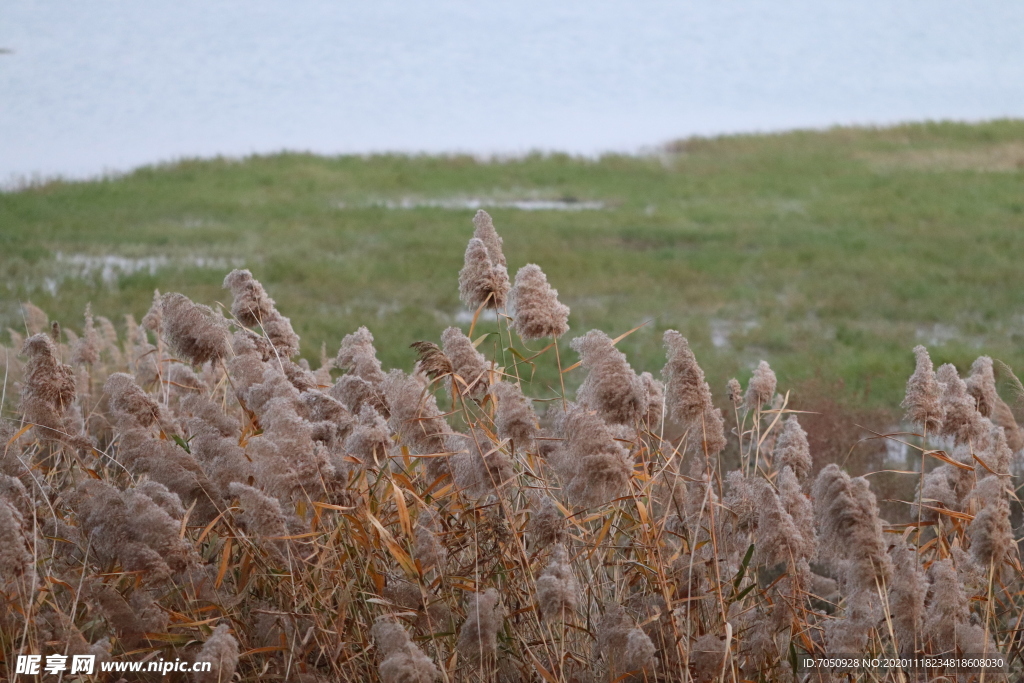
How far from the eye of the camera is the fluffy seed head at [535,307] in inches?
60.3

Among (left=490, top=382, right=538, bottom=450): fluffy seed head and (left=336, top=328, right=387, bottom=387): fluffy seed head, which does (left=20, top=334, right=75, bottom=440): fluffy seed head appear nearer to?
(left=336, top=328, right=387, bottom=387): fluffy seed head

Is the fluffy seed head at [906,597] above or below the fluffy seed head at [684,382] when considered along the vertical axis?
below

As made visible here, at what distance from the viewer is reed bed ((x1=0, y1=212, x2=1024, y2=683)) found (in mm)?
1369

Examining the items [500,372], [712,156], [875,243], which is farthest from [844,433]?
[712,156]

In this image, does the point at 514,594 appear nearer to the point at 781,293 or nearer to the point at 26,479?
the point at 26,479

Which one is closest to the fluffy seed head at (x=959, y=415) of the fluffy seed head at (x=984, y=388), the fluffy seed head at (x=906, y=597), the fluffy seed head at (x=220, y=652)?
the fluffy seed head at (x=984, y=388)

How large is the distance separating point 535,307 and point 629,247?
5186mm

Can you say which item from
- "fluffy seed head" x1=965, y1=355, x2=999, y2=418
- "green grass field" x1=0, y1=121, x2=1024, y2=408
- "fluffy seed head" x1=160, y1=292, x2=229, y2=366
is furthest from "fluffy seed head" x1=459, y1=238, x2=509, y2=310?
"green grass field" x1=0, y1=121, x2=1024, y2=408

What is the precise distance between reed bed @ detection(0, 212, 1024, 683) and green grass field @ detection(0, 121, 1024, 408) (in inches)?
81.0

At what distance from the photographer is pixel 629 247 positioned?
21.8ft

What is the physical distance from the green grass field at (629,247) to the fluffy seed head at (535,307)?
233 centimetres

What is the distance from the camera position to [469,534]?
1.70 m

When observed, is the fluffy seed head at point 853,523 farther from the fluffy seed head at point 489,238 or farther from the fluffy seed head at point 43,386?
the fluffy seed head at point 43,386

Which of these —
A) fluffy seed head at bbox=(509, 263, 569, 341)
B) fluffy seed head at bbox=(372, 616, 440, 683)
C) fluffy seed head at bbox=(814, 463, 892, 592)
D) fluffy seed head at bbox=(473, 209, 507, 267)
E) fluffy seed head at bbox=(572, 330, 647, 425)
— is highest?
fluffy seed head at bbox=(473, 209, 507, 267)
